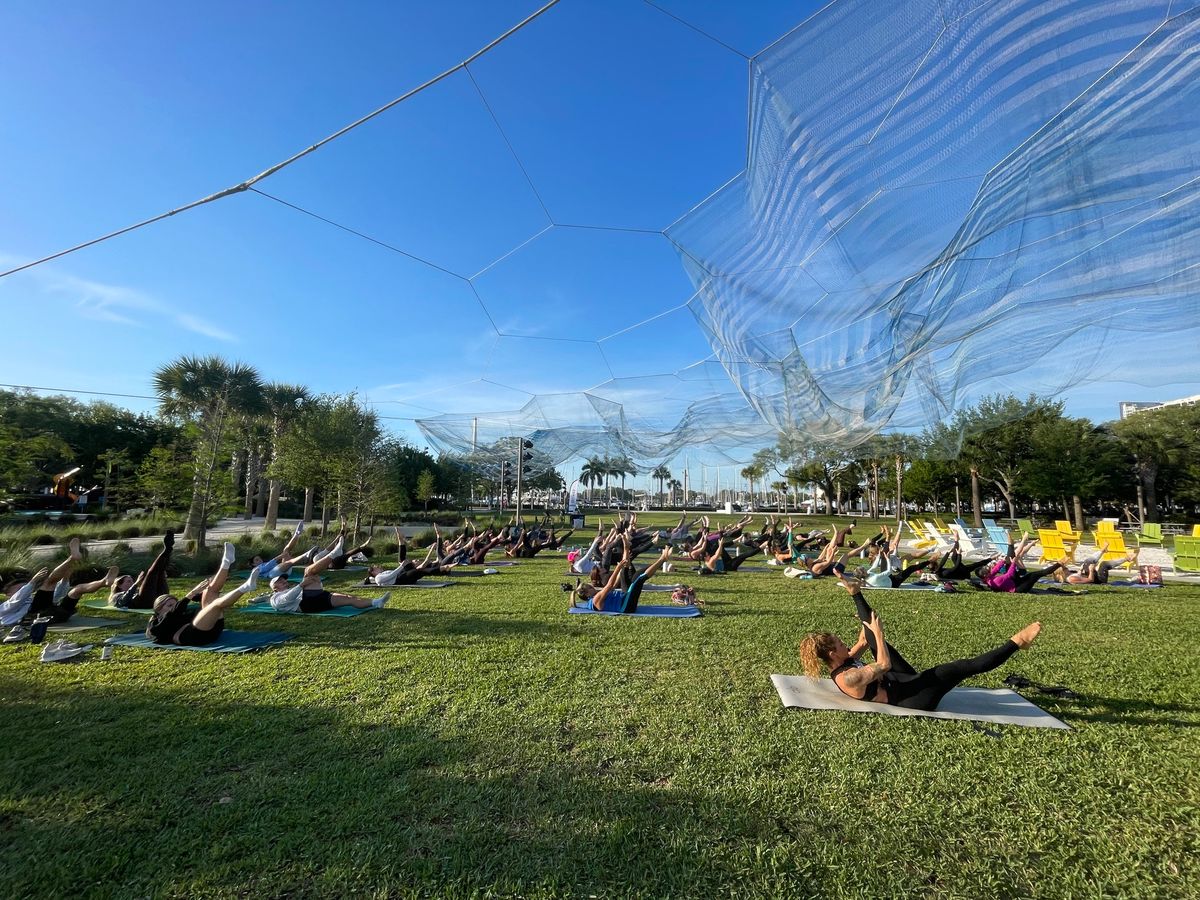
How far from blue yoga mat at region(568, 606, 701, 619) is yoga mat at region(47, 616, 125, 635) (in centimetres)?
701

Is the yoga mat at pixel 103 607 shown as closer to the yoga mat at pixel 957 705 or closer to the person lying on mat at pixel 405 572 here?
the person lying on mat at pixel 405 572

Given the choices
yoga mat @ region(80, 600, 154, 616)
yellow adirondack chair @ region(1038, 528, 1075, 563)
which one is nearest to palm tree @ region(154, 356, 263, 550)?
yoga mat @ region(80, 600, 154, 616)

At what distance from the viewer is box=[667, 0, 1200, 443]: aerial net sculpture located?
3852mm

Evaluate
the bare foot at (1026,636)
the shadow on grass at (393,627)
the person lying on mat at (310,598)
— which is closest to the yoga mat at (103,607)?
the shadow on grass at (393,627)

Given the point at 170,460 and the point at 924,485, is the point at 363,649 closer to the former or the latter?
the point at 170,460

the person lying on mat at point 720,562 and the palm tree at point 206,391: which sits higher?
the palm tree at point 206,391

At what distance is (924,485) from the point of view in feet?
153

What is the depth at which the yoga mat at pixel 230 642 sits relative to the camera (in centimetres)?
660

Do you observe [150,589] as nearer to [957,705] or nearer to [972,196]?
[957,705]

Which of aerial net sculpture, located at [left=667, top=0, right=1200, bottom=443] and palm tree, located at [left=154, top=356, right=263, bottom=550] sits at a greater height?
palm tree, located at [left=154, top=356, right=263, bottom=550]

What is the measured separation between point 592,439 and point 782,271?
1372 centimetres

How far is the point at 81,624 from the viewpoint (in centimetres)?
808

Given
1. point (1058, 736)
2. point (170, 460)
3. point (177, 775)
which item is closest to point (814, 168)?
point (1058, 736)

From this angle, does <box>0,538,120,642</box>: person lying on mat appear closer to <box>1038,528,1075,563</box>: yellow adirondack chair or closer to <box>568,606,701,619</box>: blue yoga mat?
<box>568,606,701,619</box>: blue yoga mat
